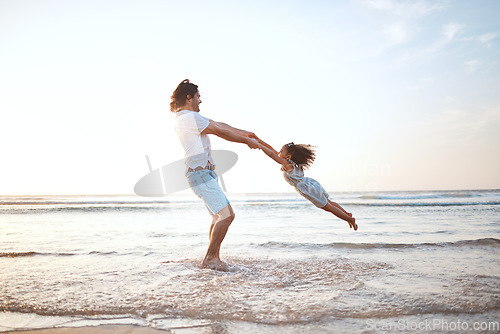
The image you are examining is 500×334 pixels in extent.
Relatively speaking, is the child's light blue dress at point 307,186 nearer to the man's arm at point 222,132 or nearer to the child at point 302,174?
the child at point 302,174

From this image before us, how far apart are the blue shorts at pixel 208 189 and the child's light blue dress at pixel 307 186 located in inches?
64.4

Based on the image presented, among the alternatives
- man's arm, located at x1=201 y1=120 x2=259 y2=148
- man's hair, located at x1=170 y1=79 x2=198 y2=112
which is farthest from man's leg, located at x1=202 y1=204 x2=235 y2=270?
man's hair, located at x1=170 y1=79 x2=198 y2=112

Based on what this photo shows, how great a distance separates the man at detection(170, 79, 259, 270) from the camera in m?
4.47

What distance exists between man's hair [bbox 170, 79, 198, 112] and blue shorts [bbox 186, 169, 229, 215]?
977 mm

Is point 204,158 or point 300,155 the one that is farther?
point 300,155

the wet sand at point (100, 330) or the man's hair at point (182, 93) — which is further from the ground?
the man's hair at point (182, 93)

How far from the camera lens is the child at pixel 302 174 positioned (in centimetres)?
560

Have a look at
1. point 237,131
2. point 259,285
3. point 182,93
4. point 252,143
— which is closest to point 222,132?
point 237,131

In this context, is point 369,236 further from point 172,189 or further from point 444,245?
point 172,189

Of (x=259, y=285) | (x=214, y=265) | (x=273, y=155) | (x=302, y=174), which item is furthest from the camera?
(x=302, y=174)

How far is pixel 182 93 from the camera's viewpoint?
4.61m

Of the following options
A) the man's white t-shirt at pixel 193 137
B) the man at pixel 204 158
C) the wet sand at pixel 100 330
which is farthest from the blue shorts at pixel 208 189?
the wet sand at pixel 100 330

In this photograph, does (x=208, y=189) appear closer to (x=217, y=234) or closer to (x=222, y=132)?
(x=217, y=234)

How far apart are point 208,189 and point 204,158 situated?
424mm
